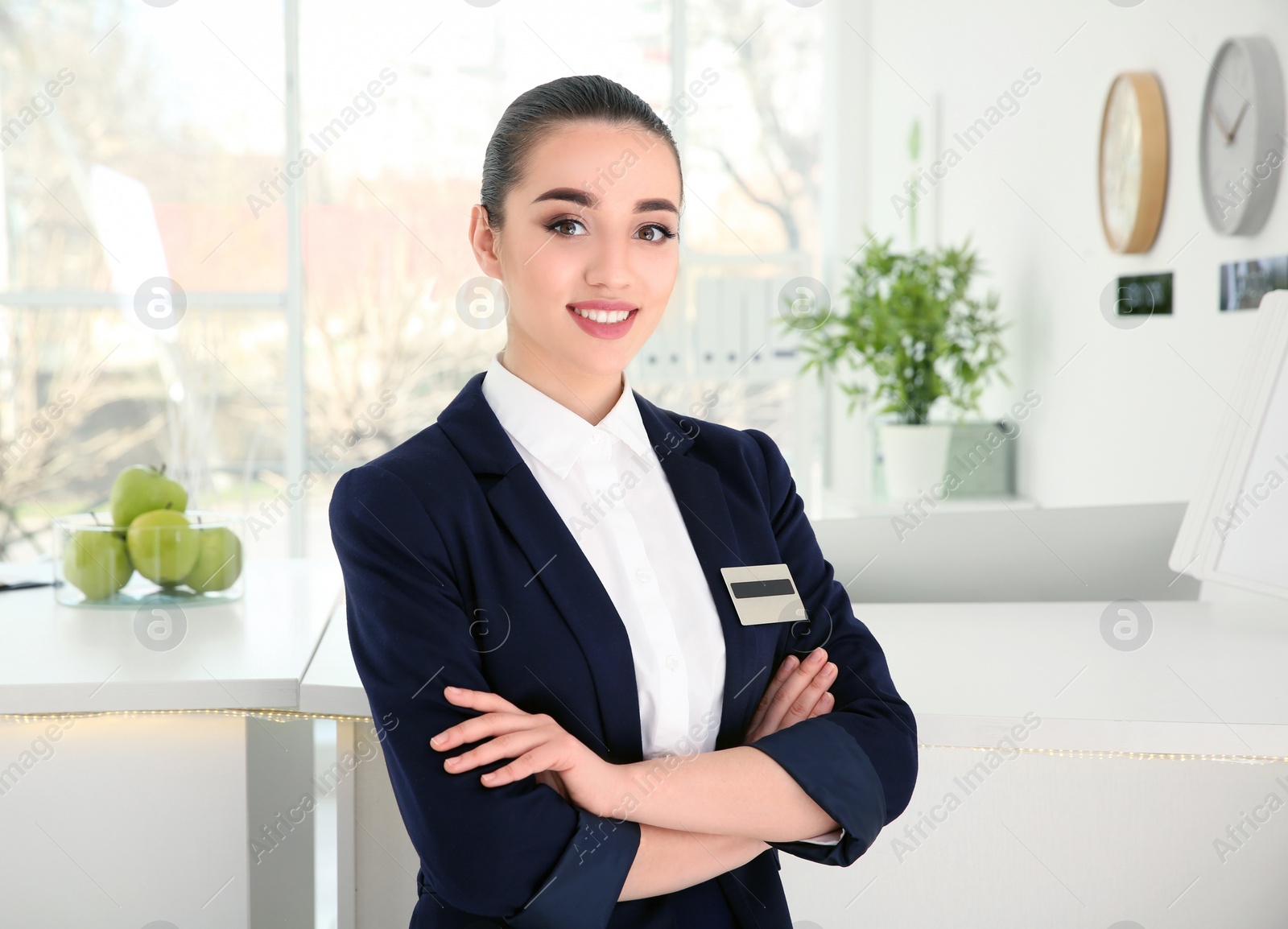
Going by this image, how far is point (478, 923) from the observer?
1086 mm

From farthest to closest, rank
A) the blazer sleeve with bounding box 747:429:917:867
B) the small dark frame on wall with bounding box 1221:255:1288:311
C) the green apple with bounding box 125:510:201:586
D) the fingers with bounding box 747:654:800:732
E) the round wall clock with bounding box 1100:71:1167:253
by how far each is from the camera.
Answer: the round wall clock with bounding box 1100:71:1167:253, the small dark frame on wall with bounding box 1221:255:1288:311, the green apple with bounding box 125:510:201:586, the fingers with bounding box 747:654:800:732, the blazer sleeve with bounding box 747:429:917:867

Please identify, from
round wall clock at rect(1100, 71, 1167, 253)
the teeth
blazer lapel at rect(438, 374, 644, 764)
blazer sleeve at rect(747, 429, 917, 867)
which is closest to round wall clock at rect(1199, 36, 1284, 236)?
round wall clock at rect(1100, 71, 1167, 253)

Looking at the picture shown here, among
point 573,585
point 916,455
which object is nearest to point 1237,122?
point 916,455

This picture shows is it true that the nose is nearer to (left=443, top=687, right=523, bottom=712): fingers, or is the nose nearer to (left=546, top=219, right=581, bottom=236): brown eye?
(left=546, top=219, right=581, bottom=236): brown eye

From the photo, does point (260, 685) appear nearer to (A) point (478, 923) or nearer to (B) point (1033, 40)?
(A) point (478, 923)

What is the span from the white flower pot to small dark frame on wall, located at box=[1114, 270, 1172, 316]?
855mm

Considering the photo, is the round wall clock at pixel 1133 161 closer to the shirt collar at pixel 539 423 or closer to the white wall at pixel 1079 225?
the white wall at pixel 1079 225

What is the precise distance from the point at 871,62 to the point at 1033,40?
182 centimetres

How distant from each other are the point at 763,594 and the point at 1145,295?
2381 millimetres

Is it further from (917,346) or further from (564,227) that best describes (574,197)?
(917,346)

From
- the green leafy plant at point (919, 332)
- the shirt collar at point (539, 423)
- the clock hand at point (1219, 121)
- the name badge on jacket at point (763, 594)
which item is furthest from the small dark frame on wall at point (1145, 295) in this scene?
the shirt collar at point (539, 423)

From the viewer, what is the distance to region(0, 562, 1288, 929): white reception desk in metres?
1.31

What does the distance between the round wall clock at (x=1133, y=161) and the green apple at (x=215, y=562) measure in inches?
99.2

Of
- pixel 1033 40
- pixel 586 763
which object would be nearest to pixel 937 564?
pixel 586 763
